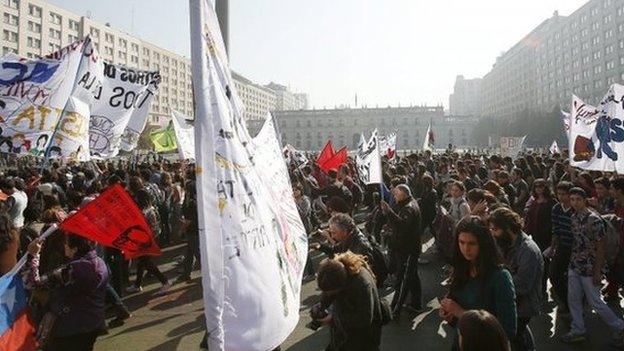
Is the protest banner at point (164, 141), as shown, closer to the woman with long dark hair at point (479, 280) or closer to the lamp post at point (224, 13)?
the lamp post at point (224, 13)

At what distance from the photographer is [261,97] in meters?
158

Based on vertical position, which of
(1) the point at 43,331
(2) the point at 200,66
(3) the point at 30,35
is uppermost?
(3) the point at 30,35

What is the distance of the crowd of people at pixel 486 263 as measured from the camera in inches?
131

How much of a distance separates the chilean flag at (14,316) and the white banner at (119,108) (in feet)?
21.2

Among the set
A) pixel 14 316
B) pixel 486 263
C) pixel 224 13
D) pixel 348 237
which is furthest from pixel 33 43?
pixel 486 263

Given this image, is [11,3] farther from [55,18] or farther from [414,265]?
[414,265]

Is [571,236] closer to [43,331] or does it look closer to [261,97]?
[43,331]

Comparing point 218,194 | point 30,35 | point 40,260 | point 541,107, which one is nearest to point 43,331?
point 40,260

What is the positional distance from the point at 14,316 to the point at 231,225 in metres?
1.98

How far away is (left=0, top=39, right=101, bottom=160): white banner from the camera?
773 cm

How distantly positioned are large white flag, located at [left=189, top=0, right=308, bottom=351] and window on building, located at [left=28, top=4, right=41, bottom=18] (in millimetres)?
71618

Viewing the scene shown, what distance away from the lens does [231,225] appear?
2.18 m

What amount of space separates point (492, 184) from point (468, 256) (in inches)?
173

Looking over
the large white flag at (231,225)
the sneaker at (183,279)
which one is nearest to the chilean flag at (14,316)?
the large white flag at (231,225)
